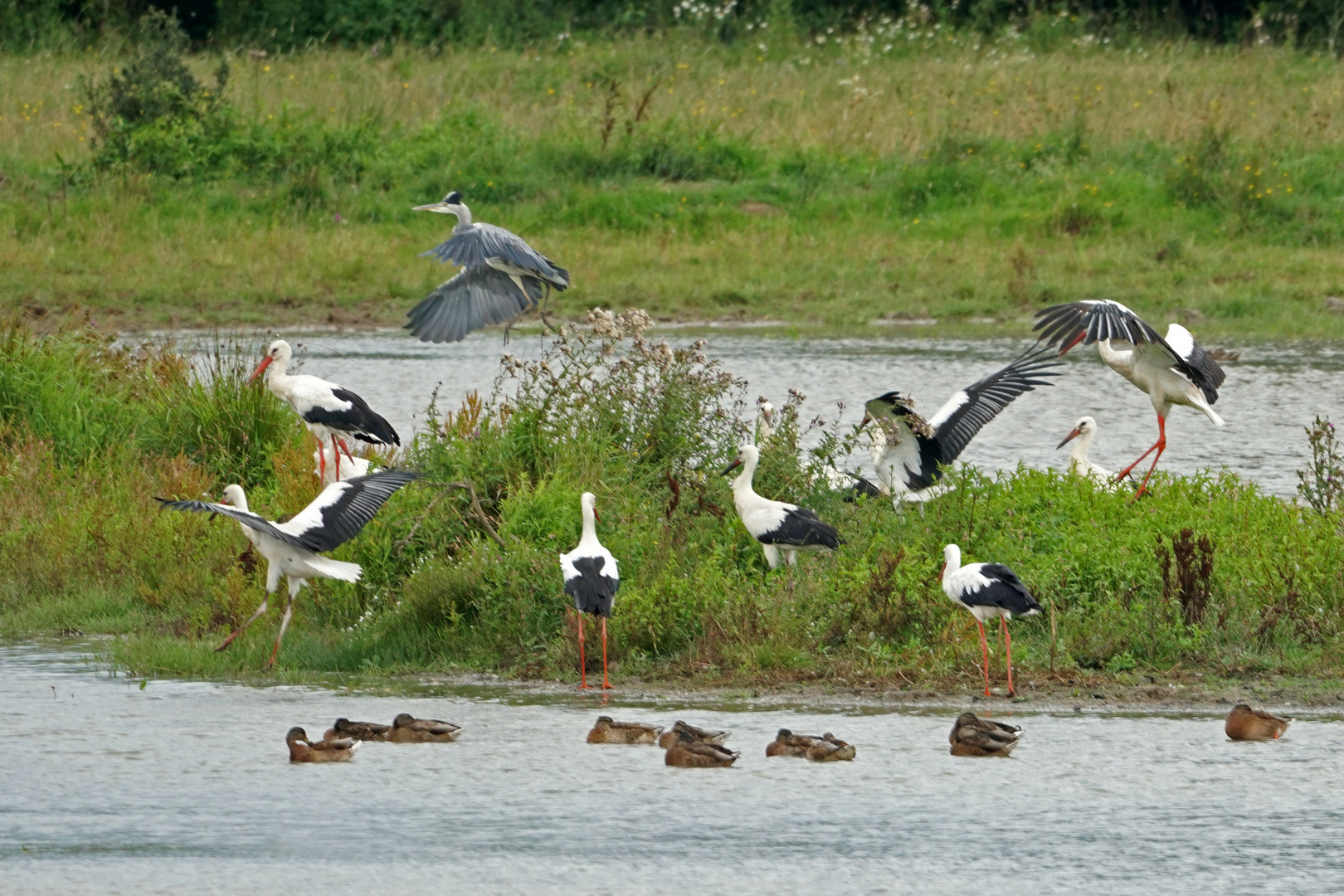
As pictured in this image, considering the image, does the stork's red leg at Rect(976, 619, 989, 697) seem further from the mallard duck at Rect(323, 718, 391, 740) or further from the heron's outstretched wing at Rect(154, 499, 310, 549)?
the heron's outstretched wing at Rect(154, 499, 310, 549)

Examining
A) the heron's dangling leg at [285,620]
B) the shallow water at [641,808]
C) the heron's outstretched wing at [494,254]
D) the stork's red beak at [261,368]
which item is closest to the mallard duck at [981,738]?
the shallow water at [641,808]

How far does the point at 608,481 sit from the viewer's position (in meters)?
10.2

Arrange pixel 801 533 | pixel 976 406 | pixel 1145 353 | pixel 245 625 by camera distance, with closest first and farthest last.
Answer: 1. pixel 801 533
2. pixel 245 625
3. pixel 976 406
4. pixel 1145 353

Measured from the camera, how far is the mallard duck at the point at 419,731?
7.94 metres

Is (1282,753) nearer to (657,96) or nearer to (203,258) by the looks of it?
(203,258)

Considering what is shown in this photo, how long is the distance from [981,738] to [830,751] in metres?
0.58

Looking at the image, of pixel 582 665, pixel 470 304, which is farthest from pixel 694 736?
pixel 470 304

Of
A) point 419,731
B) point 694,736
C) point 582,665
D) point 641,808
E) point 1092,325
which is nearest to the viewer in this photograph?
point 641,808

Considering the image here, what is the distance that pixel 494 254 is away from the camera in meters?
11.5

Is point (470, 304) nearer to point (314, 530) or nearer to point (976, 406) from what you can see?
point (314, 530)

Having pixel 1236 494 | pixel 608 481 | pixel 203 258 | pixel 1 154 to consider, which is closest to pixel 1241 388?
pixel 1236 494

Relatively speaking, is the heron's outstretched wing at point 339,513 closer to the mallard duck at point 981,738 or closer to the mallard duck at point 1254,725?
the mallard duck at point 981,738

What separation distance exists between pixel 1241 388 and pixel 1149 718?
30.1 ft

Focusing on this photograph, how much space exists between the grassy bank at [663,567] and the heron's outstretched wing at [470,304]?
47 centimetres
